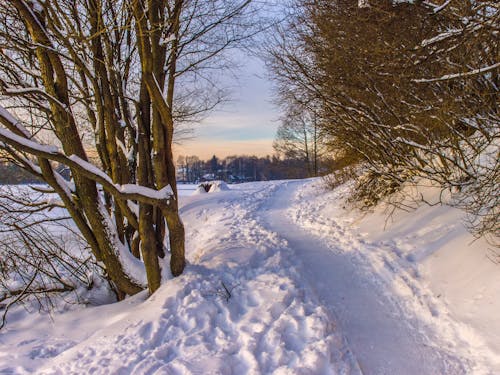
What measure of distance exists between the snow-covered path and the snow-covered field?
13mm

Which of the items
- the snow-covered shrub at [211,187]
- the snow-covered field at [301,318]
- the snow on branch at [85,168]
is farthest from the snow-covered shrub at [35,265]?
the snow-covered shrub at [211,187]

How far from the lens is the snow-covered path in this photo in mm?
2801

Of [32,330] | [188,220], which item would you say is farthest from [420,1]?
[188,220]

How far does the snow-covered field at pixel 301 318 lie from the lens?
267 centimetres

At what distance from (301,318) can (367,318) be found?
0.89 metres

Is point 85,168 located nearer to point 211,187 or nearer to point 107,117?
point 107,117

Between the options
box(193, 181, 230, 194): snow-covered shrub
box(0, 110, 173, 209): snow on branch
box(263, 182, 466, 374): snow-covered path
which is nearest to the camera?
box(263, 182, 466, 374): snow-covered path

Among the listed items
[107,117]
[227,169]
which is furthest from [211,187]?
[227,169]

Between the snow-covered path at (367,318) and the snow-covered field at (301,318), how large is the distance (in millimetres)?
13

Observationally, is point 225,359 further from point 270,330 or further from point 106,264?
point 106,264

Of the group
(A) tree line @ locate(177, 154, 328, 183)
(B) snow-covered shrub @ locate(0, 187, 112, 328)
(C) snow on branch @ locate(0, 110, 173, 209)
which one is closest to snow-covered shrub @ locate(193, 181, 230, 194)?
(B) snow-covered shrub @ locate(0, 187, 112, 328)

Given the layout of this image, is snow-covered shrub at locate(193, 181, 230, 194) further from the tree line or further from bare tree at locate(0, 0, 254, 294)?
the tree line

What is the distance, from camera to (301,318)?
127 inches

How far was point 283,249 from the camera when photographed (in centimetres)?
565
